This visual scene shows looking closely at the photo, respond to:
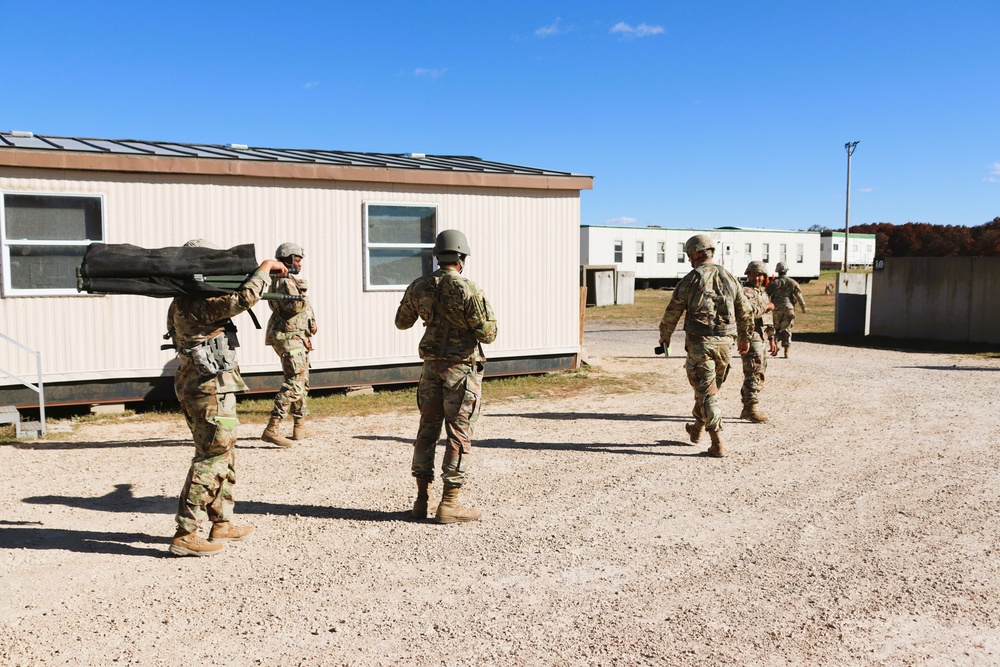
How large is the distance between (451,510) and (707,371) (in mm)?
3018

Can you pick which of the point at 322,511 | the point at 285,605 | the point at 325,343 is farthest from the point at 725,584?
the point at 325,343

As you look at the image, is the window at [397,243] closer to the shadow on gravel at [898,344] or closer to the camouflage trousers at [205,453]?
the camouflage trousers at [205,453]

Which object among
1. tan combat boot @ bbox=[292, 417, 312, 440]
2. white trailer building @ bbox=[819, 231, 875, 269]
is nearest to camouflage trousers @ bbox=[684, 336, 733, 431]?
tan combat boot @ bbox=[292, 417, 312, 440]

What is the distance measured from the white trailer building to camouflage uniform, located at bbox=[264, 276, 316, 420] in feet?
164

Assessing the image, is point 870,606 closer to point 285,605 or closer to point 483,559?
point 483,559

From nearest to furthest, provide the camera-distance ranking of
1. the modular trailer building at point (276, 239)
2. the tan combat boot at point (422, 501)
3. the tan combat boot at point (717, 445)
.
→ the tan combat boot at point (422, 501) → the tan combat boot at point (717, 445) → the modular trailer building at point (276, 239)

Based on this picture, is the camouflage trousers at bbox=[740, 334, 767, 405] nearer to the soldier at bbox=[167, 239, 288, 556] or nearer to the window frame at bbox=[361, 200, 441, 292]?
the window frame at bbox=[361, 200, 441, 292]

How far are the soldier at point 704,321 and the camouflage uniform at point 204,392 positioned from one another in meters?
3.95

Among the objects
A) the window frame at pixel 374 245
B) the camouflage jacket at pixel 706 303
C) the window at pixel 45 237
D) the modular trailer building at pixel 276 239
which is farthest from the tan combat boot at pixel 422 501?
the window at pixel 45 237

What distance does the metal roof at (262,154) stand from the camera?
360 inches

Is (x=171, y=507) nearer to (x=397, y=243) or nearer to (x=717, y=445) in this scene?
(x=717, y=445)

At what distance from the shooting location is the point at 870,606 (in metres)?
3.83

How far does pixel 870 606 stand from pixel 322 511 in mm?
3428

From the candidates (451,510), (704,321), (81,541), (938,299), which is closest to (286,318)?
(81,541)
